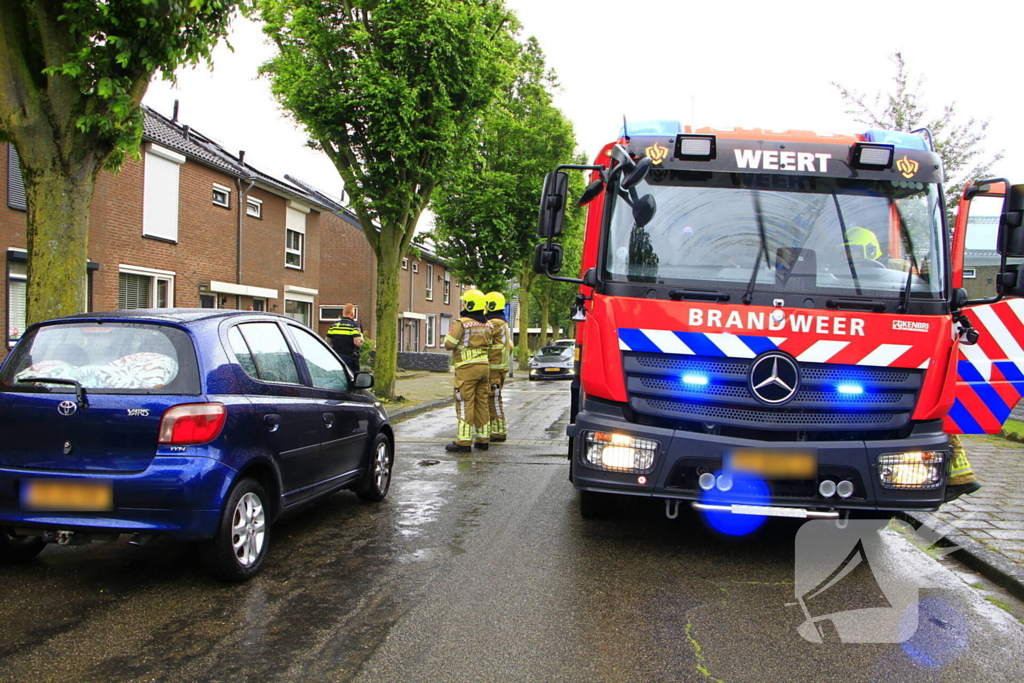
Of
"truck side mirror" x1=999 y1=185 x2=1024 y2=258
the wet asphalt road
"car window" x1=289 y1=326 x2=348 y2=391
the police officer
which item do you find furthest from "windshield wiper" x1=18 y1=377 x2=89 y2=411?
the police officer

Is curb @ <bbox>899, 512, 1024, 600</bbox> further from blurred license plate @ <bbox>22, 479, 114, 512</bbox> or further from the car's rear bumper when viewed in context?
blurred license plate @ <bbox>22, 479, 114, 512</bbox>

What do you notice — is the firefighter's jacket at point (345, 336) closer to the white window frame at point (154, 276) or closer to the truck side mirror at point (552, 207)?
the white window frame at point (154, 276)

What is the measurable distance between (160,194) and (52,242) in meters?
12.7

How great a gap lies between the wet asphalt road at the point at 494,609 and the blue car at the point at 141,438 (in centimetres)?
35

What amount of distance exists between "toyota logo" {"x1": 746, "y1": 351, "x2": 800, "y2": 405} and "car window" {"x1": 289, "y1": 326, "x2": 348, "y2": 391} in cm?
302

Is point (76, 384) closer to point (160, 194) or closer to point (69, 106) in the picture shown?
point (69, 106)

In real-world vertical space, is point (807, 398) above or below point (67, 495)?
above

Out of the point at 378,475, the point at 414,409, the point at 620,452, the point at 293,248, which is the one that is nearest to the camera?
the point at 620,452

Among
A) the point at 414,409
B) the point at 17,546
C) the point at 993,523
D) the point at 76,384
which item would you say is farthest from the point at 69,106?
the point at 414,409

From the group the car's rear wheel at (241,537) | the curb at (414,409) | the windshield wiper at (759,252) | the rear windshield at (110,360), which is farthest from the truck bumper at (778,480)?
the curb at (414,409)

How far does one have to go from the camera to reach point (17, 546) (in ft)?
15.8

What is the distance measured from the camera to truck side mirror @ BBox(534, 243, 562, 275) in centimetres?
564

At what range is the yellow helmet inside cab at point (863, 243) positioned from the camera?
5.04 meters

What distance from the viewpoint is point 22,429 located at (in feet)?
14.4
